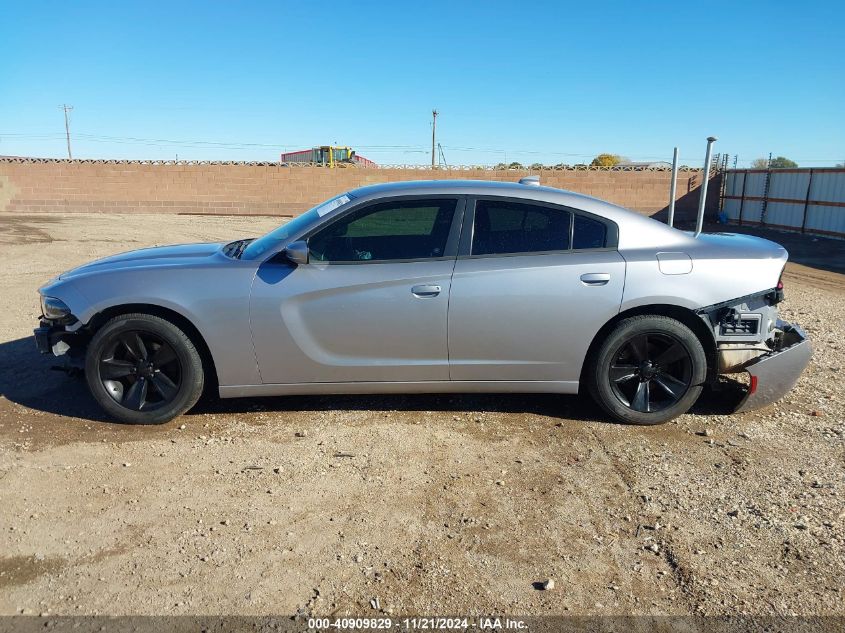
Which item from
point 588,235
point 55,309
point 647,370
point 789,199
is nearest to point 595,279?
point 588,235

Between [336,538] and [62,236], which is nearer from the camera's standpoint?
[336,538]

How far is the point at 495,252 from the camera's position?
450cm

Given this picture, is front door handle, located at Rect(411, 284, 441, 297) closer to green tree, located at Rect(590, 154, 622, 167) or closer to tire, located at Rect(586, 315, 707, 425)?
tire, located at Rect(586, 315, 707, 425)

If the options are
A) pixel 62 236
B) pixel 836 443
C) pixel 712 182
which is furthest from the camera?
pixel 712 182

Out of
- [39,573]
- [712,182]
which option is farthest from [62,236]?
[712,182]

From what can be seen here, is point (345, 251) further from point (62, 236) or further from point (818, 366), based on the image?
point (62, 236)

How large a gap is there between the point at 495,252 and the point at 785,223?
22.0 meters

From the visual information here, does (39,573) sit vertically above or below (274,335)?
below

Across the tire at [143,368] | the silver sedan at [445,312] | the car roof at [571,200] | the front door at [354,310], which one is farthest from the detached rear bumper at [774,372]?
the tire at [143,368]

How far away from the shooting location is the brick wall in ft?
92.6

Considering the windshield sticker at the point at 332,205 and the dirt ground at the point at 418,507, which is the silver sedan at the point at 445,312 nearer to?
the windshield sticker at the point at 332,205

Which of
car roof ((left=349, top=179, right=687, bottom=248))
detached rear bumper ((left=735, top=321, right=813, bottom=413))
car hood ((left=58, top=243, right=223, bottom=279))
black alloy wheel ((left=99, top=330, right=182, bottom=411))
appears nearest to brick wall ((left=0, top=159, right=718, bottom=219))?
car hood ((left=58, top=243, right=223, bottom=279))

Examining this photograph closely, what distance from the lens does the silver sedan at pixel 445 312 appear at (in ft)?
14.4

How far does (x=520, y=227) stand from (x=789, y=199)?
2185cm
